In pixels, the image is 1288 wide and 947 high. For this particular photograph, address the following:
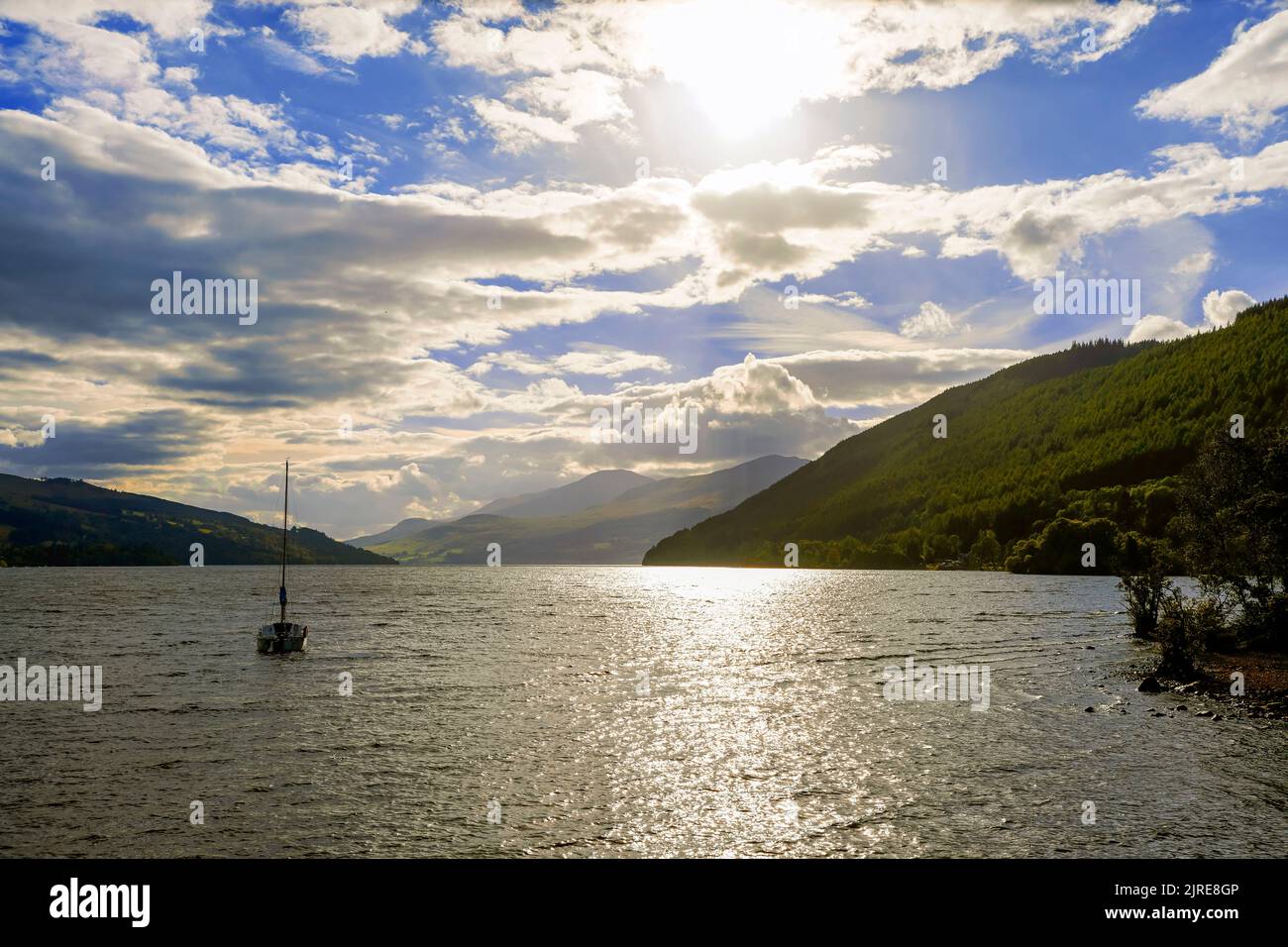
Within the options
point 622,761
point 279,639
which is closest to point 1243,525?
point 622,761

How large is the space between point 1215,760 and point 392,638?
90.6m

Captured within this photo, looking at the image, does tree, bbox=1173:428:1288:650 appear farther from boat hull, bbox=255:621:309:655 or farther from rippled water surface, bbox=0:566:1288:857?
boat hull, bbox=255:621:309:655

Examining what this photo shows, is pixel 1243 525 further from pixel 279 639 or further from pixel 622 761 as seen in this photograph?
pixel 279 639

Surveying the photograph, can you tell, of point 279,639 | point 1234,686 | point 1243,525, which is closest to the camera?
point 1234,686

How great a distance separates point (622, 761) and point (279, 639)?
60951 millimetres

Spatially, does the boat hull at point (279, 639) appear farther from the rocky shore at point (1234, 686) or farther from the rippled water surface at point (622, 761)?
the rocky shore at point (1234, 686)

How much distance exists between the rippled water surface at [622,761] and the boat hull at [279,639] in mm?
2190

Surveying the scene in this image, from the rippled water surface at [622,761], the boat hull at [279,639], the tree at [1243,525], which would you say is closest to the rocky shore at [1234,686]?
the rippled water surface at [622,761]

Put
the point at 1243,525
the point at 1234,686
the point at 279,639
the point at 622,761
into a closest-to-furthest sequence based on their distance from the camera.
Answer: the point at 622,761, the point at 1234,686, the point at 1243,525, the point at 279,639

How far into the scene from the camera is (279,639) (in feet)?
302

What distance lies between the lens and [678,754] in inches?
1801

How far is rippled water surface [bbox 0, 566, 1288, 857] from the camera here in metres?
31.6

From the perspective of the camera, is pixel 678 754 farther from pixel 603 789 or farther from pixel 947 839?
pixel 947 839
